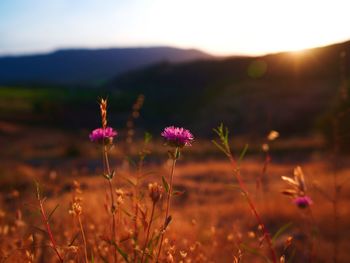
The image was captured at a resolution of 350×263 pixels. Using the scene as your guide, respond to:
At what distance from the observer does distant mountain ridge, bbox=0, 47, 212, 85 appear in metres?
121

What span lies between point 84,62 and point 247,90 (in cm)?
9552

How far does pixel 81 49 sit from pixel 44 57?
12.5 meters

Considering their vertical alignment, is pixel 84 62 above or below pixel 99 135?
below

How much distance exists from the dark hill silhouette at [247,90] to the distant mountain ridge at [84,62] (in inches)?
2020

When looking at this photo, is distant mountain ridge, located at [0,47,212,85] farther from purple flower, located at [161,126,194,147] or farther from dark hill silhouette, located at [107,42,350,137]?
purple flower, located at [161,126,194,147]

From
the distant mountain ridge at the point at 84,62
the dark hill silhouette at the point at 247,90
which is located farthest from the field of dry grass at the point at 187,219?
the distant mountain ridge at the point at 84,62

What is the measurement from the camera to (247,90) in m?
48.8

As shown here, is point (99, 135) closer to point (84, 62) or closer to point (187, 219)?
point (187, 219)

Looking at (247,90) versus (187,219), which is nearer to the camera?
(187,219)

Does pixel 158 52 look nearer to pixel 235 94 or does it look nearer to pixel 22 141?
pixel 235 94

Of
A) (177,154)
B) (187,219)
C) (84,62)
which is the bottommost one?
(84,62)

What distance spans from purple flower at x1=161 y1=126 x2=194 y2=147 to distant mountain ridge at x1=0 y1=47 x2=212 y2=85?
115 m

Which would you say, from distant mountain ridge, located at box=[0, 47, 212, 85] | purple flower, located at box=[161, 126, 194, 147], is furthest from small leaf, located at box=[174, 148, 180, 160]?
distant mountain ridge, located at box=[0, 47, 212, 85]

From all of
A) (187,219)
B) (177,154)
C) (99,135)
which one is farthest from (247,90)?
(177,154)
